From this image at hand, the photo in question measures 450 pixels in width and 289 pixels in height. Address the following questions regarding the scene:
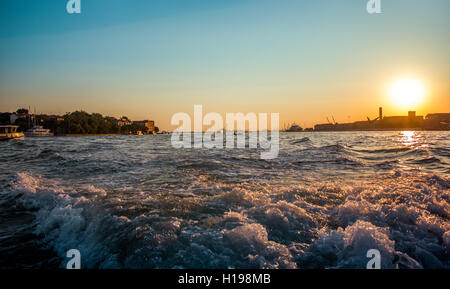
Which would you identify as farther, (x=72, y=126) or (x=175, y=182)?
(x=72, y=126)

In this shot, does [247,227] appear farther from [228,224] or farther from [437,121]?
[437,121]

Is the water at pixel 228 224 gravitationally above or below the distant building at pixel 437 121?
below

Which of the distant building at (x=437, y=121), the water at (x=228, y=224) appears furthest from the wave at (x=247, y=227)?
the distant building at (x=437, y=121)

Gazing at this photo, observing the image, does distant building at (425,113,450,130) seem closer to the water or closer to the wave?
the water

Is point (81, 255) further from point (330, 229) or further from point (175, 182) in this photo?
point (175, 182)

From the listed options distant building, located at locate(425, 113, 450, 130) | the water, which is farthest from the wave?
distant building, located at locate(425, 113, 450, 130)

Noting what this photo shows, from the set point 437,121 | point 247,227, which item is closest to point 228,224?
point 247,227

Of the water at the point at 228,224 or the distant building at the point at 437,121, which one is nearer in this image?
the water at the point at 228,224

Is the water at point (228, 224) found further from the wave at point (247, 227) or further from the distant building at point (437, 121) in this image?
the distant building at point (437, 121)

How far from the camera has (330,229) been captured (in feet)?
10.7

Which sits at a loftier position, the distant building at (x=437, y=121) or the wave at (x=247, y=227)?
the distant building at (x=437, y=121)

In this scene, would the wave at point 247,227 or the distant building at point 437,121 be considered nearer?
the wave at point 247,227
